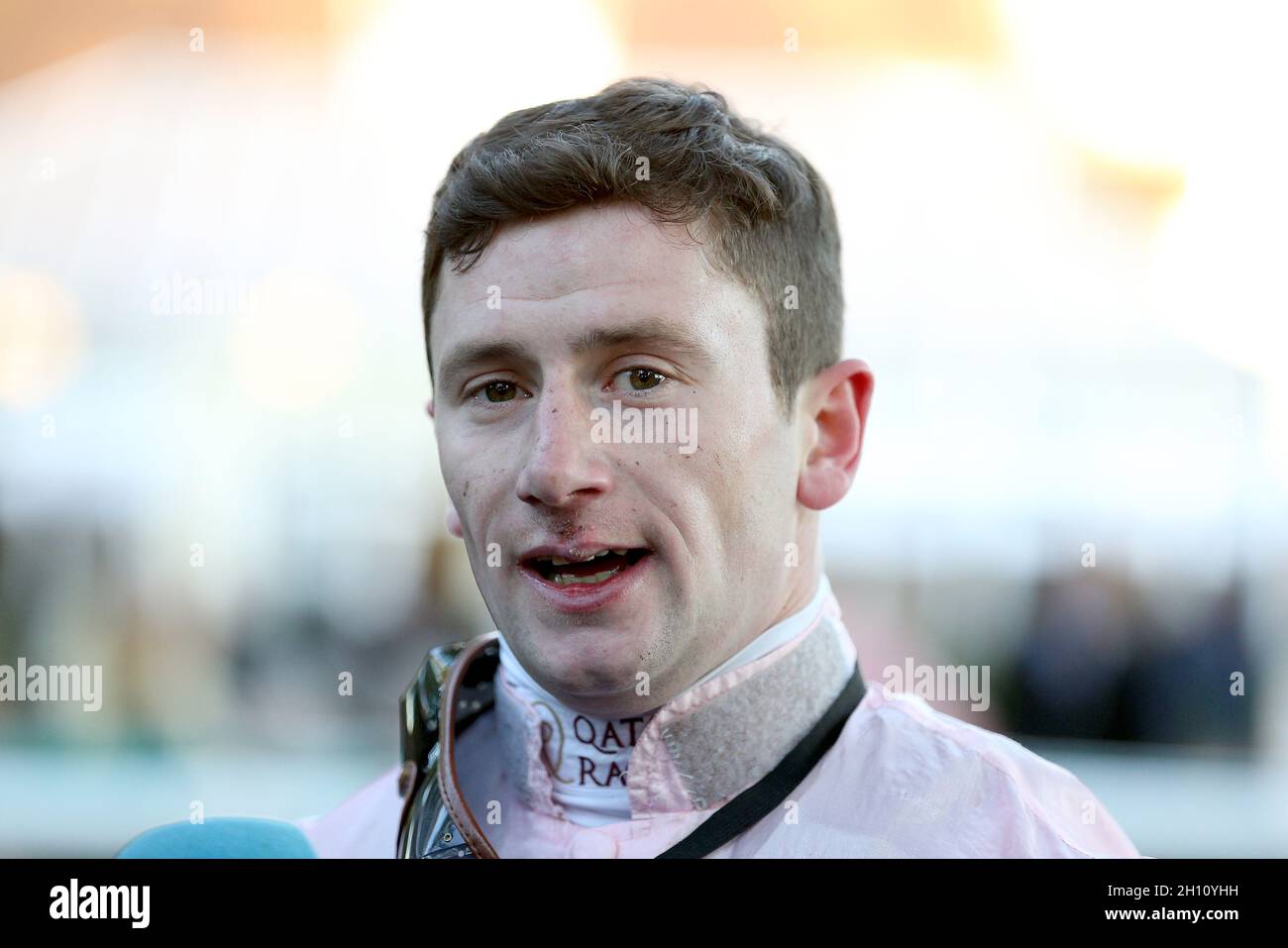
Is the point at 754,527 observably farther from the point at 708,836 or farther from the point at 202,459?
the point at 202,459

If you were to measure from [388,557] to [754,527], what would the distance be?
3379 mm

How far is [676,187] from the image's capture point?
4.74 feet

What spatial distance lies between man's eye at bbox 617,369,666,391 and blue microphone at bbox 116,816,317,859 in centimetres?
→ 84

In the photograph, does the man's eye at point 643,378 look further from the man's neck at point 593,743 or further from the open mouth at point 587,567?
the man's neck at point 593,743

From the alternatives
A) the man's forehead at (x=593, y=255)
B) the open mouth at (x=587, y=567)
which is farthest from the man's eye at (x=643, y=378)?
the open mouth at (x=587, y=567)

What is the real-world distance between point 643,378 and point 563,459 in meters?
0.16

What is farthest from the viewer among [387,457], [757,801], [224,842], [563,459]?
[387,457]

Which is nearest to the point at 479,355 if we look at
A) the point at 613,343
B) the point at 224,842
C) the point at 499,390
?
the point at 499,390

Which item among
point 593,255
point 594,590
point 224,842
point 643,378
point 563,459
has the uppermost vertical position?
point 593,255

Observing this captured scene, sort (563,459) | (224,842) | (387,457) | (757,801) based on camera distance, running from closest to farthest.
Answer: (563,459) → (757,801) → (224,842) → (387,457)

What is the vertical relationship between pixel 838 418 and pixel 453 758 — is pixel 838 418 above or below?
above

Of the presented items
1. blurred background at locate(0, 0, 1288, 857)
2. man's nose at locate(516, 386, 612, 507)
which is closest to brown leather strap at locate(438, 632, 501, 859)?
man's nose at locate(516, 386, 612, 507)

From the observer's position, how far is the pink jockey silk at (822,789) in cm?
145

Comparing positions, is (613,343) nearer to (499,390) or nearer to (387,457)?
(499,390)
